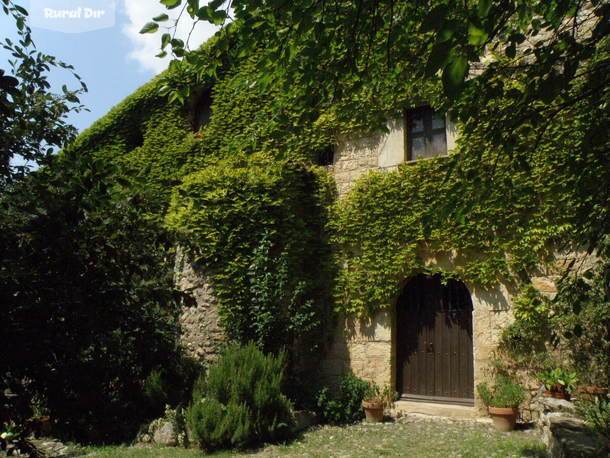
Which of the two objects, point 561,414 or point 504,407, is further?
point 504,407

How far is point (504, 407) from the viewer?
6043 millimetres

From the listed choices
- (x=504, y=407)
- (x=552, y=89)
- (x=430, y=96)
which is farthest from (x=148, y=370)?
(x=504, y=407)

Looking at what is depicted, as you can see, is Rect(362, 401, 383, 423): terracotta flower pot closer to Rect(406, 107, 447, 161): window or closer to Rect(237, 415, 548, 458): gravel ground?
Rect(237, 415, 548, 458): gravel ground

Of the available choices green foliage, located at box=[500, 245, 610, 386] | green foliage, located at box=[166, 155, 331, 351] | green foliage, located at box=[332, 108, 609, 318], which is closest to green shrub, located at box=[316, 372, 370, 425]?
green foliage, located at box=[166, 155, 331, 351]

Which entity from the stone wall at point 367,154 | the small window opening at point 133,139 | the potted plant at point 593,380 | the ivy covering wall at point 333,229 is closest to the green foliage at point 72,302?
the ivy covering wall at point 333,229

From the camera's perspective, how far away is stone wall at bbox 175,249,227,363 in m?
7.41

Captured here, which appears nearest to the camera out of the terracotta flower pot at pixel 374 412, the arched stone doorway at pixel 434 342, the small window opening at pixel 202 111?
the terracotta flower pot at pixel 374 412

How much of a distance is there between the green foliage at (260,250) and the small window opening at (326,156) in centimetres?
71

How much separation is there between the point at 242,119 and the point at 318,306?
4.08m

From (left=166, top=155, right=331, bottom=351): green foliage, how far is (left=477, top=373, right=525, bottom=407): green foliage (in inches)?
103

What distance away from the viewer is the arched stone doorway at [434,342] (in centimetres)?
709

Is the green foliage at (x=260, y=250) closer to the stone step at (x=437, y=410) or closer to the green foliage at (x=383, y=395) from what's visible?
the green foliage at (x=383, y=395)

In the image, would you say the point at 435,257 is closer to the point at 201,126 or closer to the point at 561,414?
the point at 561,414

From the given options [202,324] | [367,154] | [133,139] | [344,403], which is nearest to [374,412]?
[344,403]
